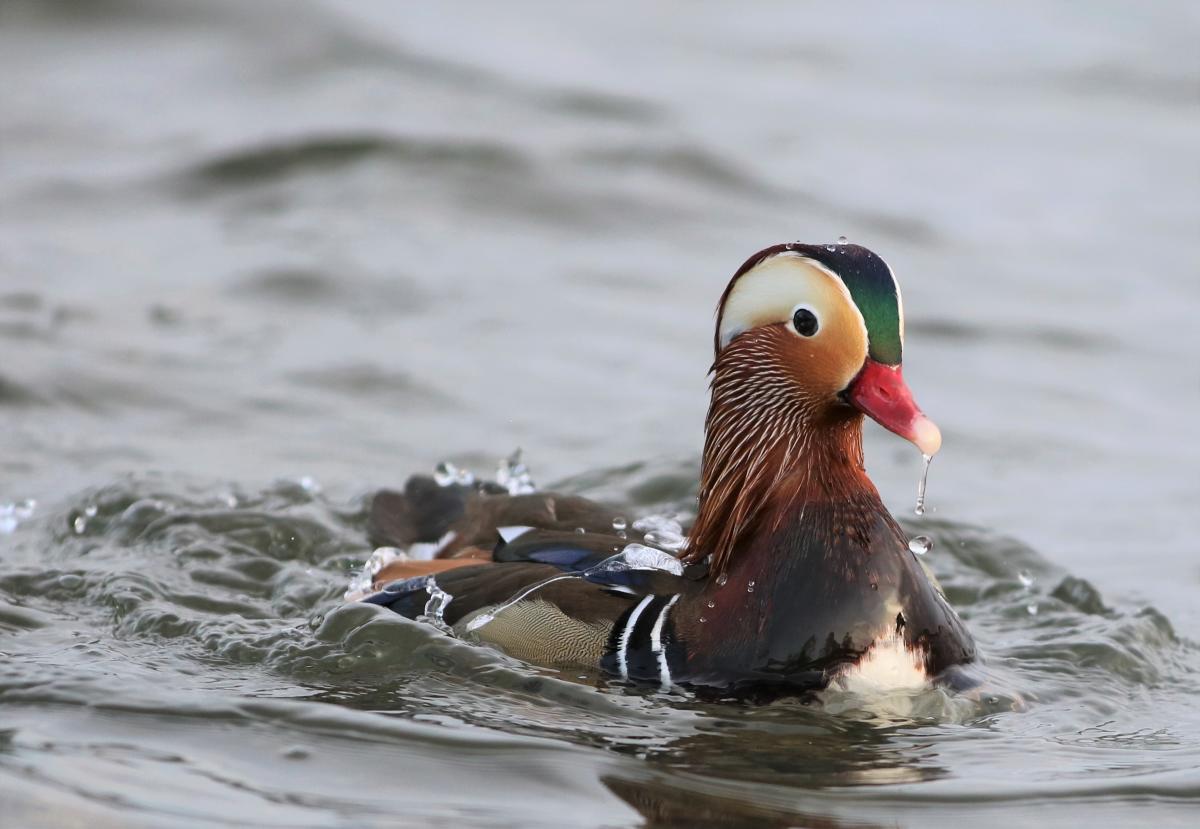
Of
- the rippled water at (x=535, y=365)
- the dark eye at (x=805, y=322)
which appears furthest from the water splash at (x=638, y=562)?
the dark eye at (x=805, y=322)

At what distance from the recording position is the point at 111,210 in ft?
43.1

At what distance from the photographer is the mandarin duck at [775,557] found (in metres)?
5.71

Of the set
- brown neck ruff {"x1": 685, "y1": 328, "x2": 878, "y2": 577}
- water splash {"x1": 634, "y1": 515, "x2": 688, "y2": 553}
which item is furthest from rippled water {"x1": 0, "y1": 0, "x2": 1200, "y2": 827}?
water splash {"x1": 634, "y1": 515, "x2": 688, "y2": 553}

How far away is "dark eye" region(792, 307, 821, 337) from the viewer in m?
5.77

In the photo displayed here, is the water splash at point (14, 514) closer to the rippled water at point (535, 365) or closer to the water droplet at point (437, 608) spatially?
the rippled water at point (535, 365)

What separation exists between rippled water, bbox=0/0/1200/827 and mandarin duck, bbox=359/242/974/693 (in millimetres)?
154

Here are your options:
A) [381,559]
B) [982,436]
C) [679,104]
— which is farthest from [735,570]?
[679,104]

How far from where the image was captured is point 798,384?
5902 millimetres

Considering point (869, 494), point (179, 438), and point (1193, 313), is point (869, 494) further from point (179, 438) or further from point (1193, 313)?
point (1193, 313)

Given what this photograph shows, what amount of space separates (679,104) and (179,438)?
7.37m

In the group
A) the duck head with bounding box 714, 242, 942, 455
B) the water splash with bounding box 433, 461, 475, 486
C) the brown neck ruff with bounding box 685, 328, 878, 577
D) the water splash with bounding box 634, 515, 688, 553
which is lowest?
the water splash with bounding box 634, 515, 688, 553

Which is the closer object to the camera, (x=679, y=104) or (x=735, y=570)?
(x=735, y=570)

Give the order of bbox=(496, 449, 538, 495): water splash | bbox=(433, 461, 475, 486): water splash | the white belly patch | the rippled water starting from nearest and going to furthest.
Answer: the rippled water → the white belly patch → bbox=(433, 461, 475, 486): water splash → bbox=(496, 449, 538, 495): water splash

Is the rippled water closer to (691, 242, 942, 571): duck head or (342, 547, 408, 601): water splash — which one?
(342, 547, 408, 601): water splash
